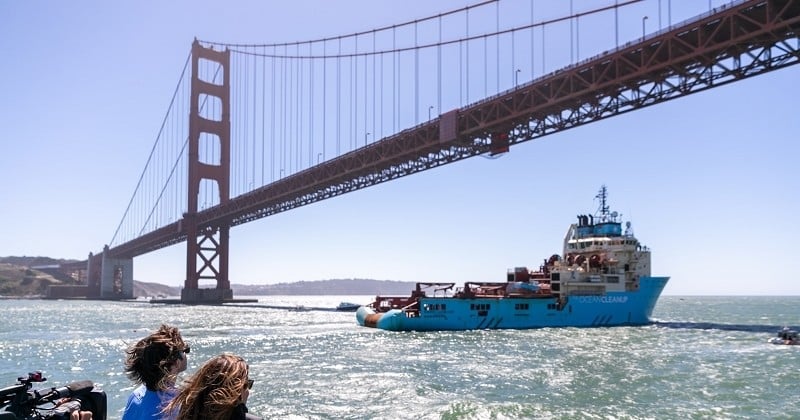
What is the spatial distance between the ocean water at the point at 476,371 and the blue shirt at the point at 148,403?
1102 cm

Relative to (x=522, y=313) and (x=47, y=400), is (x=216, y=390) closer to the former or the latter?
(x=47, y=400)

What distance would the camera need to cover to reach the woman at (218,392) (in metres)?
2.71

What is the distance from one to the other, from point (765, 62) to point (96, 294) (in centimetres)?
11128

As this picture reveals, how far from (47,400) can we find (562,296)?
1655 inches

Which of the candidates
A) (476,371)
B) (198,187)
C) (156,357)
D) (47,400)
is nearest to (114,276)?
(198,187)

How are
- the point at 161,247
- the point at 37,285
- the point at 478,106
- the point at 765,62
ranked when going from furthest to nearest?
the point at 37,285
the point at 161,247
the point at 478,106
the point at 765,62

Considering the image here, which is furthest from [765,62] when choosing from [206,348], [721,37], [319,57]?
[319,57]

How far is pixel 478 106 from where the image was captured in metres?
44.0

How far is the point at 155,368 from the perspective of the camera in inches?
136

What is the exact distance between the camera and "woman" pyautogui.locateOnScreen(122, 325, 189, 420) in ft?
11.3

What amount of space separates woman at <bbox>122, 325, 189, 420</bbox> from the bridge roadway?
31760mm

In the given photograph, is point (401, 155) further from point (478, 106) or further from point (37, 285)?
point (37, 285)

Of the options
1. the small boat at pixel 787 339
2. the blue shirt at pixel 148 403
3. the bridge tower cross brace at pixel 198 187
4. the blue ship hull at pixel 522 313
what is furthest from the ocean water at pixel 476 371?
the bridge tower cross brace at pixel 198 187

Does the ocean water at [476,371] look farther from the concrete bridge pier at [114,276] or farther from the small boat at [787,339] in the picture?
the concrete bridge pier at [114,276]
